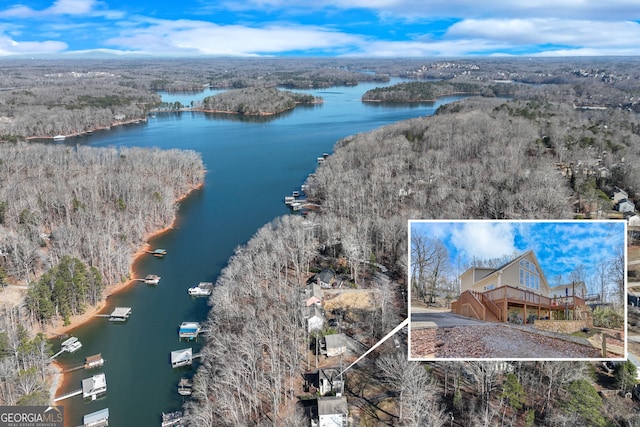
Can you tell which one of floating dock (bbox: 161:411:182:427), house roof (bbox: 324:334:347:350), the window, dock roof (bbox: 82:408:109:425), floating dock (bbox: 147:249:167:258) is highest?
the window

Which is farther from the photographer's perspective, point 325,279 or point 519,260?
point 325,279

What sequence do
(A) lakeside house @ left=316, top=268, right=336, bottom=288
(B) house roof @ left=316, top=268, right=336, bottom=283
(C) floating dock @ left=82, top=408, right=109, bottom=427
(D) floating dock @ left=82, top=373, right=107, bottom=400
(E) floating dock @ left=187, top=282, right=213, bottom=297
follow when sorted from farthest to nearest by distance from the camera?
1. (E) floating dock @ left=187, top=282, right=213, bottom=297
2. (B) house roof @ left=316, top=268, right=336, bottom=283
3. (A) lakeside house @ left=316, top=268, right=336, bottom=288
4. (D) floating dock @ left=82, top=373, right=107, bottom=400
5. (C) floating dock @ left=82, top=408, right=109, bottom=427

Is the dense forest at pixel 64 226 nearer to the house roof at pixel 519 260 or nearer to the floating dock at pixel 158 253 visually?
the floating dock at pixel 158 253

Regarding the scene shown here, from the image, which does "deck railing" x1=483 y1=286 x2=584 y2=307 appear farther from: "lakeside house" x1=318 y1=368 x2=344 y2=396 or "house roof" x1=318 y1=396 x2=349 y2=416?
"lakeside house" x1=318 y1=368 x2=344 y2=396

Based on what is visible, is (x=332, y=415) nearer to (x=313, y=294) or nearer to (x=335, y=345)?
(x=335, y=345)

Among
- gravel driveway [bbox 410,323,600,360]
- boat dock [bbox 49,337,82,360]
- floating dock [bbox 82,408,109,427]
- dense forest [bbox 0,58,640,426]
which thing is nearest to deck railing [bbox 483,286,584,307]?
gravel driveway [bbox 410,323,600,360]

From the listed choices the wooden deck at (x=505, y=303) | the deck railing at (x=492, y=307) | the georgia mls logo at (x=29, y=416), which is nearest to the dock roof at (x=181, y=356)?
the georgia mls logo at (x=29, y=416)

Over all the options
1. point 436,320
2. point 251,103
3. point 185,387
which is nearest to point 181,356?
point 185,387
